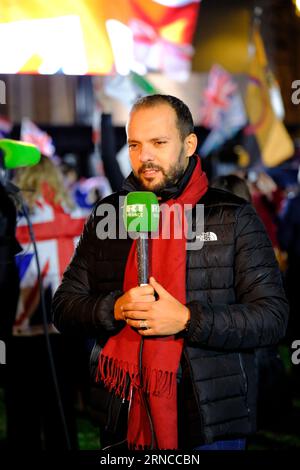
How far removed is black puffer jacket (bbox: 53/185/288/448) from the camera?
285 cm

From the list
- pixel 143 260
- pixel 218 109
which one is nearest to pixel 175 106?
pixel 143 260

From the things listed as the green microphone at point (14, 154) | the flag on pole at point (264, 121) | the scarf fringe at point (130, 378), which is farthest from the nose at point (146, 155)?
the flag on pole at point (264, 121)

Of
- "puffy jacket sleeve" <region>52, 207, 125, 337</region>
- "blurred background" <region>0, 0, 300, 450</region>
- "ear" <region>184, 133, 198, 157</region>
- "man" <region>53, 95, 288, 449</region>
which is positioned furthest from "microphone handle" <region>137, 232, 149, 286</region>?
"blurred background" <region>0, 0, 300, 450</region>

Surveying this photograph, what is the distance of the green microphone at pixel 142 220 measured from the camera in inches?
107

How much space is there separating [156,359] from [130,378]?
0.15 metres

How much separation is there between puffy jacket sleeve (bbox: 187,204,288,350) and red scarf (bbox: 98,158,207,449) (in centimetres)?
14

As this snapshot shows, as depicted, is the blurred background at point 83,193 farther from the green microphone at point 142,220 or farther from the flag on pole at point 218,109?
Result: the flag on pole at point 218,109

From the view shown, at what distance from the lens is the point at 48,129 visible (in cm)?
2616

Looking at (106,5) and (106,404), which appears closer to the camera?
(106,404)

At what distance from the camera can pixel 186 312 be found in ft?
9.10

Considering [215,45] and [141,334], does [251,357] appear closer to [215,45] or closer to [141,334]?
[141,334]

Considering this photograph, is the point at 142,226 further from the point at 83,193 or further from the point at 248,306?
the point at 83,193
